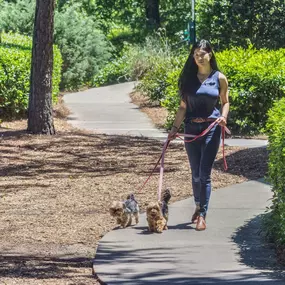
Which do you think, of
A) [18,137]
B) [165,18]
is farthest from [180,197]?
[165,18]

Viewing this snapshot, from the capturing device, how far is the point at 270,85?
17594mm

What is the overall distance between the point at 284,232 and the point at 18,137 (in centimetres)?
921

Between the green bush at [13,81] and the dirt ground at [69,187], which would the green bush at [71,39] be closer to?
the green bush at [13,81]

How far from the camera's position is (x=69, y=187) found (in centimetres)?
1239

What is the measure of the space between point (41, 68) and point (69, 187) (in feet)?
15.4

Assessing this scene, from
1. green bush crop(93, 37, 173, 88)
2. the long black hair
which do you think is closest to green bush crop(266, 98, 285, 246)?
the long black hair

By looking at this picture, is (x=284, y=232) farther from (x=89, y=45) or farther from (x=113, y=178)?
(x=89, y=45)

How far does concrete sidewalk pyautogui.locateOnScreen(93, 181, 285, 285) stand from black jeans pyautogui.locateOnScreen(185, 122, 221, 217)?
340 millimetres

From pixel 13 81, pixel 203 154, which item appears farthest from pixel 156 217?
Answer: pixel 13 81

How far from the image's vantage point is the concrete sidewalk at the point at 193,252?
7.42 metres

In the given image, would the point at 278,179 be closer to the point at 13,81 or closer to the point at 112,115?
the point at 13,81

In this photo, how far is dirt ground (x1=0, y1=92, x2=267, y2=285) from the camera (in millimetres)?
8500

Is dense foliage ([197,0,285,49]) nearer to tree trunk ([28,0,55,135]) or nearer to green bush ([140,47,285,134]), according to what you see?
green bush ([140,47,285,134])

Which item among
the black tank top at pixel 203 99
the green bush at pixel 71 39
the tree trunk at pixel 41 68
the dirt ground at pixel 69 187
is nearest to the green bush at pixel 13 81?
the dirt ground at pixel 69 187
